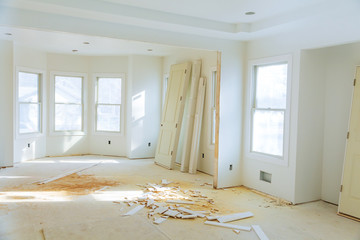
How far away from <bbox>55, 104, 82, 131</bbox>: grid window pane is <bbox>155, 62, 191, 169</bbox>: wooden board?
2.44 metres

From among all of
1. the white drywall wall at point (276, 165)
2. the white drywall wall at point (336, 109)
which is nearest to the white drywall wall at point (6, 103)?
the white drywall wall at point (276, 165)

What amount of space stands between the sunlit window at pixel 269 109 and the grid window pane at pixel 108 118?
4195mm

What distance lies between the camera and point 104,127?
860 centimetres

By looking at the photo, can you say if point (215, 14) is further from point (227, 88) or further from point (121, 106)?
point (121, 106)

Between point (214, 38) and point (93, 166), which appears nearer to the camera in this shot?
point (214, 38)

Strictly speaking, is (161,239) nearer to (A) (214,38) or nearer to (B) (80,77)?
(A) (214,38)

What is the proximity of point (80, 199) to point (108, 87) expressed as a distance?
14.2 feet

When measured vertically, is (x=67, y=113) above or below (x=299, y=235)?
above

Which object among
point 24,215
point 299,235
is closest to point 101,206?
point 24,215

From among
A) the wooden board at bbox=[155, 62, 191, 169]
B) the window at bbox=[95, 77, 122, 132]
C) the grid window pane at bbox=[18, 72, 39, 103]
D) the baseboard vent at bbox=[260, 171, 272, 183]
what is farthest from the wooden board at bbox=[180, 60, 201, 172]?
the grid window pane at bbox=[18, 72, 39, 103]

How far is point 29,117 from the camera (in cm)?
761

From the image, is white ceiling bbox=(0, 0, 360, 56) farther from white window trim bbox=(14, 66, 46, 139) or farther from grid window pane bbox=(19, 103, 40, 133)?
grid window pane bbox=(19, 103, 40, 133)

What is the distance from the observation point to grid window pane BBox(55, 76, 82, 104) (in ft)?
27.1

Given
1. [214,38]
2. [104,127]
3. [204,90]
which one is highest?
[214,38]
